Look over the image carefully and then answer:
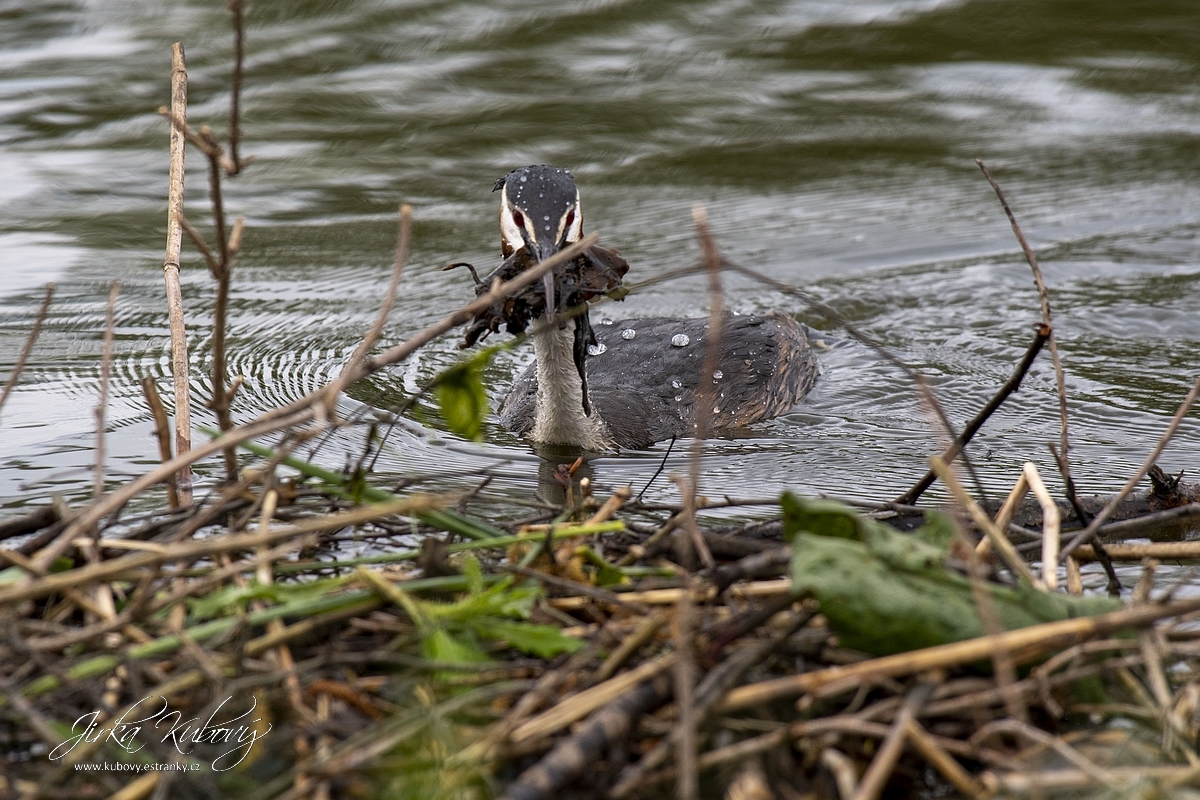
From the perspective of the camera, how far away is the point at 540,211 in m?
5.48

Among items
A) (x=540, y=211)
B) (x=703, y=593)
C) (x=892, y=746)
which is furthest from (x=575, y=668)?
(x=540, y=211)

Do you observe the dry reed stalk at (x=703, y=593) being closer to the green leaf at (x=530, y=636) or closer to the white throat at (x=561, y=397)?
the green leaf at (x=530, y=636)

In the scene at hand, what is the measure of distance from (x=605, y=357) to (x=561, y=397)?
4.62 ft

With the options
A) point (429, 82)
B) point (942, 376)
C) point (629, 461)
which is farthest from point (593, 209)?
point (629, 461)

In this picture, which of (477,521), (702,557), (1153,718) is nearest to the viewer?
(1153,718)

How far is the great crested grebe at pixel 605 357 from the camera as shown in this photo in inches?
199

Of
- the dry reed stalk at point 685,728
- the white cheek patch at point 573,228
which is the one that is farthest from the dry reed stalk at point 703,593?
the white cheek patch at point 573,228

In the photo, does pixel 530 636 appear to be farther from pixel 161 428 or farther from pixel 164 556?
pixel 161 428

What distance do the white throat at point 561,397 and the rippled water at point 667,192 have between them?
0.81 feet

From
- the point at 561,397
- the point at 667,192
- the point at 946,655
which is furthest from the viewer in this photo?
the point at 667,192

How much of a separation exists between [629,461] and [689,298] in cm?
333

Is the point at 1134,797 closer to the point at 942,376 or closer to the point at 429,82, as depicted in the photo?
the point at 942,376

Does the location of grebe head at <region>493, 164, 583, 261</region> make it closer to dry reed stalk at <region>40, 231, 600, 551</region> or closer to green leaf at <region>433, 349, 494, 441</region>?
green leaf at <region>433, 349, 494, 441</region>

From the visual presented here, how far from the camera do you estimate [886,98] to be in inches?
465
